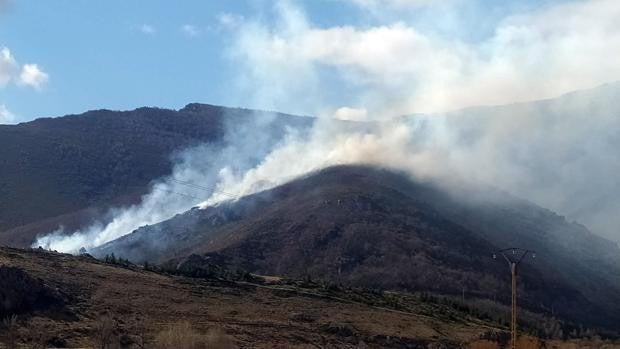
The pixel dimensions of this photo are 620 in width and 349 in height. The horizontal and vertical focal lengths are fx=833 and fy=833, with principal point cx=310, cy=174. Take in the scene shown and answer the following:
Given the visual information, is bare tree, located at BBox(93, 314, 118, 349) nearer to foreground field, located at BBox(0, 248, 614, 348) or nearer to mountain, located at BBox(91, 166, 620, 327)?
foreground field, located at BBox(0, 248, 614, 348)

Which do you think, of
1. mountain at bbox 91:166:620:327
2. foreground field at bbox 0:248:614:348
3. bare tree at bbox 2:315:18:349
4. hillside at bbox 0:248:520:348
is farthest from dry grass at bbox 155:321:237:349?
mountain at bbox 91:166:620:327

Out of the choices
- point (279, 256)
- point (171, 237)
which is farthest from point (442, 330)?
point (171, 237)

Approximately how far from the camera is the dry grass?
220 ft

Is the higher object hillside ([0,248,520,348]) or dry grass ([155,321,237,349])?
hillside ([0,248,520,348])

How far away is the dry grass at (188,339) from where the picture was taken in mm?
67125

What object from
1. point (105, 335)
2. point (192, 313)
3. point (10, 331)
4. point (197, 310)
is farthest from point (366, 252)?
point (10, 331)

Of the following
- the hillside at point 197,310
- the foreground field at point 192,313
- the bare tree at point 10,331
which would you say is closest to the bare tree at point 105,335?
the foreground field at point 192,313

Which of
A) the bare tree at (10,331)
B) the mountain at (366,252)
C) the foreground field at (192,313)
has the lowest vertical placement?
the bare tree at (10,331)

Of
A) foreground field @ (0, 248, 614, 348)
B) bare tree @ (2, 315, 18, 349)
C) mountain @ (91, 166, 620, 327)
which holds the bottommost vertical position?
bare tree @ (2, 315, 18, 349)

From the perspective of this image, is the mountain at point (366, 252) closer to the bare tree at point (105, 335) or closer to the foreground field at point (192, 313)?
the foreground field at point (192, 313)

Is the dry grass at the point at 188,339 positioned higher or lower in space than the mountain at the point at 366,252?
lower

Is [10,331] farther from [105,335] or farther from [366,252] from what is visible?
[366,252]

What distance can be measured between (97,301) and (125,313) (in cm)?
369

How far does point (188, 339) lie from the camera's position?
6800 cm
